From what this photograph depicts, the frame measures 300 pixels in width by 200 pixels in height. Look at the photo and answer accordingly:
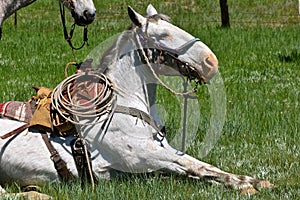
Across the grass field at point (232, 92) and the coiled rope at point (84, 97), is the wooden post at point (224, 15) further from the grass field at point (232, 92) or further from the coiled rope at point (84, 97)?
the coiled rope at point (84, 97)

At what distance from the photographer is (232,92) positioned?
400 inches

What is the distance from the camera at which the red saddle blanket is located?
5.34 meters

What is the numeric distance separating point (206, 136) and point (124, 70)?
1904mm

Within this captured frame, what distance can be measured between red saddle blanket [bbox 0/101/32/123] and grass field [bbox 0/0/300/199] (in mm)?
540

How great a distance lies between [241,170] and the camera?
228 inches

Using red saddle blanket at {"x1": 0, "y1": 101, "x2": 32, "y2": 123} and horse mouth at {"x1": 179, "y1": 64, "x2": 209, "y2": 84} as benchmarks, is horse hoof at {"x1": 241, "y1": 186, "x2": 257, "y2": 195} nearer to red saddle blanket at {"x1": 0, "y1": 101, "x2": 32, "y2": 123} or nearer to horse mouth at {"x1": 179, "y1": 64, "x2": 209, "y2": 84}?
horse mouth at {"x1": 179, "y1": 64, "x2": 209, "y2": 84}

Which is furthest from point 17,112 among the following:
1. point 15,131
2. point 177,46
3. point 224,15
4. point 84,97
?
point 224,15

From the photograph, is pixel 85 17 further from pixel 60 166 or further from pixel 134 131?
pixel 60 166

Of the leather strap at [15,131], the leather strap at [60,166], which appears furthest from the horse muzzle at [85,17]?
the leather strap at [60,166]

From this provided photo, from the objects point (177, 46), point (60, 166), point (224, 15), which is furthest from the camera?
point (224, 15)

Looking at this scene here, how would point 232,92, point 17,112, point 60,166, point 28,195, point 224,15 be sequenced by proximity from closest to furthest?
point 28,195 < point 60,166 < point 17,112 < point 232,92 < point 224,15

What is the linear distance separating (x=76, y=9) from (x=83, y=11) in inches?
3.0

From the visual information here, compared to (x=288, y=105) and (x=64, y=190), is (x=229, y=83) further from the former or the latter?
(x=64, y=190)

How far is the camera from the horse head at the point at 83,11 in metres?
5.69
